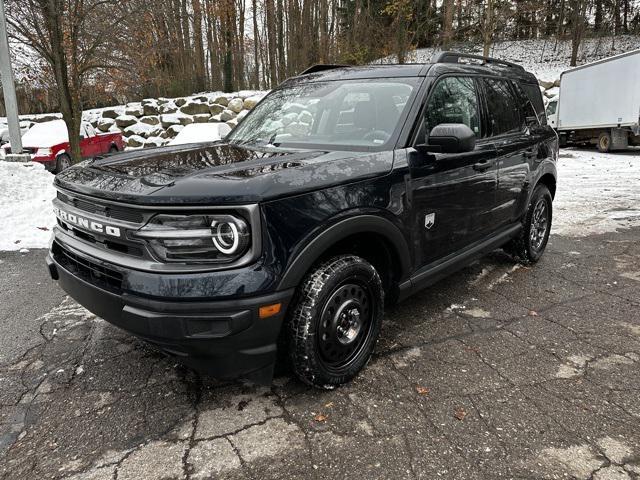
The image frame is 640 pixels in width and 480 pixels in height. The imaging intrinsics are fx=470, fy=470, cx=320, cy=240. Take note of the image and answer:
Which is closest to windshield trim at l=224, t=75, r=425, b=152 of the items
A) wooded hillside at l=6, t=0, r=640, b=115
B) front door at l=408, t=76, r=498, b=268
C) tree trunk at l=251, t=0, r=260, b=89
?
front door at l=408, t=76, r=498, b=268

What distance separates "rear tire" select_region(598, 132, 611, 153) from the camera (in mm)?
15507

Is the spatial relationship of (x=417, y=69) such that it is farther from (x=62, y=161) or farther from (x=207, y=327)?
(x=62, y=161)

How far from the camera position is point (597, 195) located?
8.87 metres

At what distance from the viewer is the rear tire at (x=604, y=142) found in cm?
1551

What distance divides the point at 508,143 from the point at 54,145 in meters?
12.9

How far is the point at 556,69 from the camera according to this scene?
24.3 metres

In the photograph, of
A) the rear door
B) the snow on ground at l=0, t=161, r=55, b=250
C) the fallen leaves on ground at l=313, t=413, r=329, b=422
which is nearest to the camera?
the fallen leaves on ground at l=313, t=413, r=329, b=422

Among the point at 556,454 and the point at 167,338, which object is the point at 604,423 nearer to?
the point at 556,454

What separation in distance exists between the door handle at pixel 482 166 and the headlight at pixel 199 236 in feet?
7.08

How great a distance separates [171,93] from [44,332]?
19226 millimetres

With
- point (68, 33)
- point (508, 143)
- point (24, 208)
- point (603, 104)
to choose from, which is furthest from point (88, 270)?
point (603, 104)

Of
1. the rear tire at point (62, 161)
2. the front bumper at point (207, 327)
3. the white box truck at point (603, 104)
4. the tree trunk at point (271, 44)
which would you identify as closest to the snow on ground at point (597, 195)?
the white box truck at point (603, 104)

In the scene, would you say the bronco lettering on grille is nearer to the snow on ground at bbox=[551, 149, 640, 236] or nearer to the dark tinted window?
the dark tinted window

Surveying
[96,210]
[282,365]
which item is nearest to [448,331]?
[282,365]
